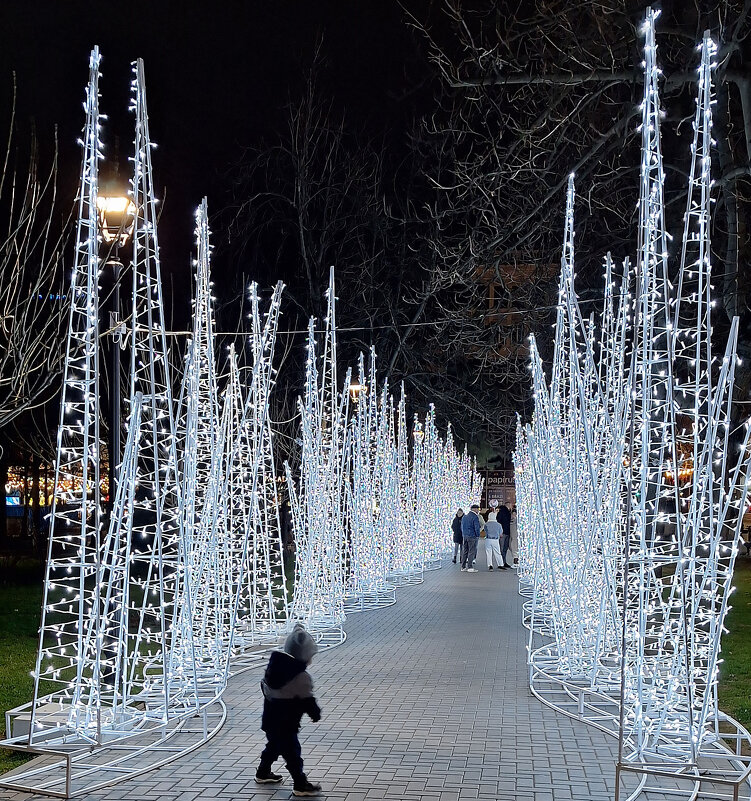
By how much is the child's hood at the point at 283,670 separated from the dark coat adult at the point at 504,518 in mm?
18317

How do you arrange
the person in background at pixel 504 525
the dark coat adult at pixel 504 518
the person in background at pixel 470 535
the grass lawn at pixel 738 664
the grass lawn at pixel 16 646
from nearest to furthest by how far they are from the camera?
the grass lawn at pixel 16 646
the grass lawn at pixel 738 664
the person in background at pixel 470 535
the dark coat adult at pixel 504 518
the person in background at pixel 504 525

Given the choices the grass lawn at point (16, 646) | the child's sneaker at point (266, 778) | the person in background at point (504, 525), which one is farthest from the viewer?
the person in background at point (504, 525)

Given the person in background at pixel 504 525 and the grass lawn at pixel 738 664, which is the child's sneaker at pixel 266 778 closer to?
the grass lawn at pixel 738 664

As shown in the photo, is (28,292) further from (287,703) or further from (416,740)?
(287,703)

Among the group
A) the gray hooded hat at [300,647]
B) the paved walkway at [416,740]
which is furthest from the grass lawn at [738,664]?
the gray hooded hat at [300,647]

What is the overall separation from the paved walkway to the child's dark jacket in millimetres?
419

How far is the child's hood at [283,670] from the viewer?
19.8 feet

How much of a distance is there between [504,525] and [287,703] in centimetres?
1967

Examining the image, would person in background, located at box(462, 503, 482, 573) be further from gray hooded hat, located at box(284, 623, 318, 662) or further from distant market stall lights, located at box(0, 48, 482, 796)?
gray hooded hat, located at box(284, 623, 318, 662)

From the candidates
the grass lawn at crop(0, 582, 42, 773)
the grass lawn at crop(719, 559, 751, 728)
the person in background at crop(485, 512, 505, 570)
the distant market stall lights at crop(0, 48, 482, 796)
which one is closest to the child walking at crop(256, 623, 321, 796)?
the distant market stall lights at crop(0, 48, 482, 796)

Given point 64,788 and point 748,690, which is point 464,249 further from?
point 64,788

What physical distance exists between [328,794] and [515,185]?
11371mm

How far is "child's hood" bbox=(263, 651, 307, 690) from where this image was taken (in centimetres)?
603

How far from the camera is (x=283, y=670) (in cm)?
605
